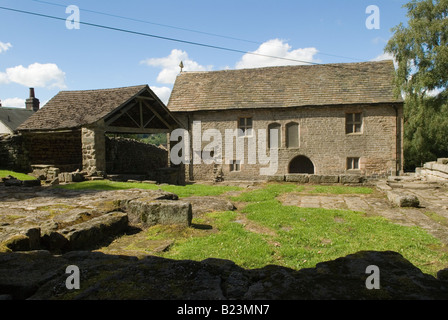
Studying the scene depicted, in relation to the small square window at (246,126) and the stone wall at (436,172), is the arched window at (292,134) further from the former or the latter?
the stone wall at (436,172)

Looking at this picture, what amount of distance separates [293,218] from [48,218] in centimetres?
544

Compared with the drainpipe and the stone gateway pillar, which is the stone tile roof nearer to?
the stone gateway pillar

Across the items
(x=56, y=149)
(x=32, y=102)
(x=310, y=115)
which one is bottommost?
(x=56, y=149)

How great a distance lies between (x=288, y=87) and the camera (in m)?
22.8

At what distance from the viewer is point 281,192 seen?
41.5 feet

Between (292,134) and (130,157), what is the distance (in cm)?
1195

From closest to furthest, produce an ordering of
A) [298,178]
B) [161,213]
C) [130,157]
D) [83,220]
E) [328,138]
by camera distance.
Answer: [83,220], [161,213], [298,178], [328,138], [130,157]

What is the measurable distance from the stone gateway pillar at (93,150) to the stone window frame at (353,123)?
52.4 ft

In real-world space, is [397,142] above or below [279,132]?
below

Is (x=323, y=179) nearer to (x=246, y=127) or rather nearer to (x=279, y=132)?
(x=279, y=132)

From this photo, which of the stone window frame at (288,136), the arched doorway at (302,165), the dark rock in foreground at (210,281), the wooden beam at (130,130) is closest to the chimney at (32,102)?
the wooden beam at (130,130)

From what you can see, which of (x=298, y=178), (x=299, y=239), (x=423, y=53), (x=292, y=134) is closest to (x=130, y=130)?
(x=298, y=178)

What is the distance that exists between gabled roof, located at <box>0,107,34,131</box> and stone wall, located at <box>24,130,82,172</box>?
66.3ft

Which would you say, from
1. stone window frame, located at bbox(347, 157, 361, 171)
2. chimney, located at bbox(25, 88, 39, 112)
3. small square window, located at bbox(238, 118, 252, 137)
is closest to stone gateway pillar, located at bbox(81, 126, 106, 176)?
small square window, located at bbox(238, 118, 252, 137)
